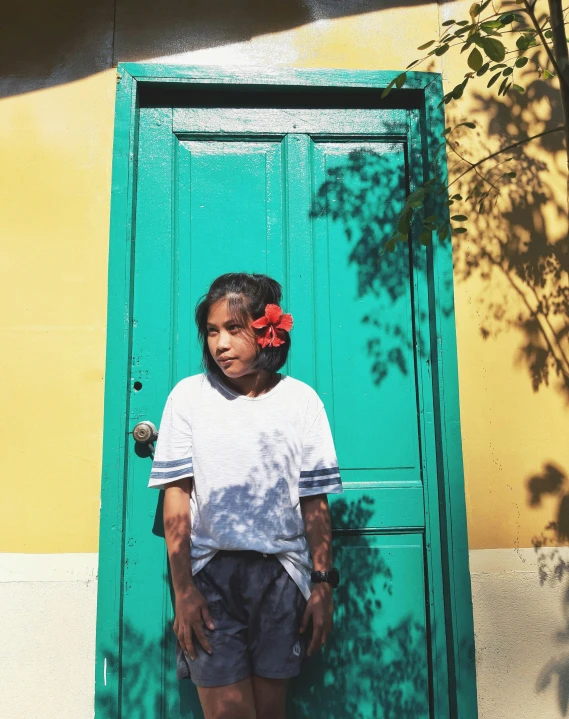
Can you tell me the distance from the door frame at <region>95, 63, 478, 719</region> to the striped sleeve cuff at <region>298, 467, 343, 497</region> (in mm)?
693

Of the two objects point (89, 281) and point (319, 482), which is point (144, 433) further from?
point (319, 482)

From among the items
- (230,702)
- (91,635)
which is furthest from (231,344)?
(91,635)

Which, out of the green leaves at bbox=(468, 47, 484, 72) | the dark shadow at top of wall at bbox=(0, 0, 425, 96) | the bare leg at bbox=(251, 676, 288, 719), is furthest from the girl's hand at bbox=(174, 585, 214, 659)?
the dark shadow at top of wall at bbox=(0, 0, 425, 96)

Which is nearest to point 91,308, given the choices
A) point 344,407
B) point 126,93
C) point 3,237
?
point 3,237

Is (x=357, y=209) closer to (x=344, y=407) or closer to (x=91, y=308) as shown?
(x=344, y=407)

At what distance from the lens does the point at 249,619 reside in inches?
77.0


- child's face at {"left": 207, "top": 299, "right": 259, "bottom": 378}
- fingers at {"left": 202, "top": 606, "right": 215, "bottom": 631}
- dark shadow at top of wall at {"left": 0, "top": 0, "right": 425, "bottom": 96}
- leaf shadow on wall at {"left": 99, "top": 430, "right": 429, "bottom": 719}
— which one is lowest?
leaf shadow on wall at {"left": 99, "top": 430, "right": 429, "bottom": 719}

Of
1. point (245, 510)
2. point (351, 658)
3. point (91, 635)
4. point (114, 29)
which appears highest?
point (114, 29)

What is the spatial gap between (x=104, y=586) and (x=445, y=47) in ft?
7.29

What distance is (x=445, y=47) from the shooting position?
1.83m

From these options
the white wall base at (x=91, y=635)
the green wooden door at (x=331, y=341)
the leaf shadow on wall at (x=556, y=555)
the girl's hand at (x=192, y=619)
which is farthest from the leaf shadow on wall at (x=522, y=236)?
the girl's hand at (x=192, y=619)

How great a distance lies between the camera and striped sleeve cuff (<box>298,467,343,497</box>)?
2062mm

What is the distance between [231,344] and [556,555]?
1623 mm

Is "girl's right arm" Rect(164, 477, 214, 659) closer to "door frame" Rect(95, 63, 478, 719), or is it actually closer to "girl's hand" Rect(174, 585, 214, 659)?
"girl's hand" Rect(174, 585, 214, 659)
